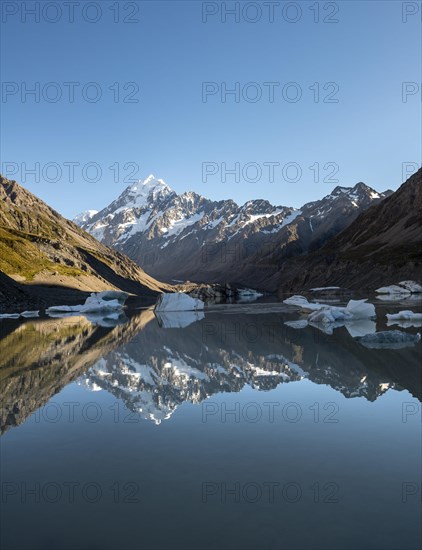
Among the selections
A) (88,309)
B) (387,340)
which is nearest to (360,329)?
(387,340)

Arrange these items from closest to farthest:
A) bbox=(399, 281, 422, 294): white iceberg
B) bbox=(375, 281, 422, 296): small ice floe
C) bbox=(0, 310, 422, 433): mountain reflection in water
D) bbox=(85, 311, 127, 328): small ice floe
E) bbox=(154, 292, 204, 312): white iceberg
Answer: bbox=(0, 310, 422, 433): mountain reflection in water < bbox=(85, 311, 127, 328): small ice floe < bbox=(154, 292, 204, 312): white iceberg < bbox=(375, 281, 422, 296): small ice floe < bbox=(399, 281, 422, 294): white iceberg

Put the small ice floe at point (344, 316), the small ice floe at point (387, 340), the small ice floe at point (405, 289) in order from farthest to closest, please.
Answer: the small ice floe at point (405, 289), the small ice floe at point (344, 316), the small ice floe at point (387, 340)

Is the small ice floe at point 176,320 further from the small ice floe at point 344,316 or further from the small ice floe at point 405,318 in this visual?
the small ice floe at point 405,318

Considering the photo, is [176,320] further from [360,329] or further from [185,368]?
[185,368]

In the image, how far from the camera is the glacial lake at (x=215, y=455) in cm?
794

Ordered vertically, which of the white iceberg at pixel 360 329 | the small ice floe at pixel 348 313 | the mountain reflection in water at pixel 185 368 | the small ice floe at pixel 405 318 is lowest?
the mountain reflection in water at pixel 185 368

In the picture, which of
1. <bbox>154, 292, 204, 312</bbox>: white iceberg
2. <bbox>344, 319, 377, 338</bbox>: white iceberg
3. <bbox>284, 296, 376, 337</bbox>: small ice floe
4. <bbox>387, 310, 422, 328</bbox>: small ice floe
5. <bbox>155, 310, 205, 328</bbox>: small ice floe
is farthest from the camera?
<bbox>154, 292, 204, 312</bbox>: white iceberg

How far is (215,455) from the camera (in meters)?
11.8

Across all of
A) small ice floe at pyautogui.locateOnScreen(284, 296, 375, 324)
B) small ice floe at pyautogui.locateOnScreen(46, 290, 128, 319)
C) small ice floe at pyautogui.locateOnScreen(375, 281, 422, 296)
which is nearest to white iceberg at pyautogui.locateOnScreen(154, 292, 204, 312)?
small ice floe at pyautogui.locateOnScreen(46, 290, 128, 319)

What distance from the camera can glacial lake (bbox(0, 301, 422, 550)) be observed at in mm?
7941

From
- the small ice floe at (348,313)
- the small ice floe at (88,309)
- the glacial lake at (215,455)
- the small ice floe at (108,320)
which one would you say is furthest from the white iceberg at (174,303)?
the glacial lake at (215,455)

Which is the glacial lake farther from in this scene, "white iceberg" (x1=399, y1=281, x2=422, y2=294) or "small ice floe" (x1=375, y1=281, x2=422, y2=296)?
"white iceberg" (x1=399, y1=281, x2=422, y2=294)

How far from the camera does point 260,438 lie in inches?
514

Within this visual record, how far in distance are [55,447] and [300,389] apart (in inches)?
401
